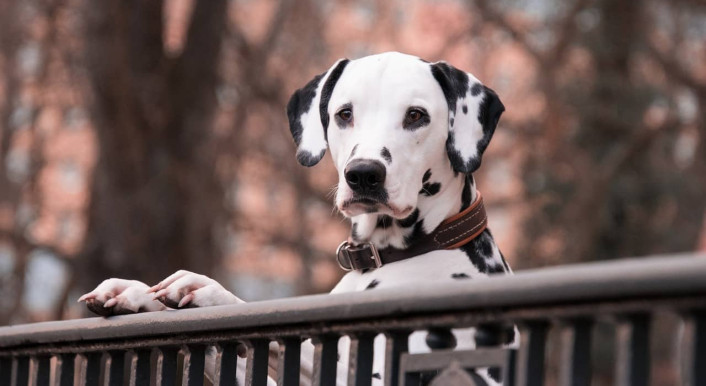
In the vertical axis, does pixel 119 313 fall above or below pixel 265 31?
below

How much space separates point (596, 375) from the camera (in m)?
21.7

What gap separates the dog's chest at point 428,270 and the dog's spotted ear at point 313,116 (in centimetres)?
64

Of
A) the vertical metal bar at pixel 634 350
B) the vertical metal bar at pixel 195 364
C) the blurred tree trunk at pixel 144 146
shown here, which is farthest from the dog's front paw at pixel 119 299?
the blurred tree trunk at pixel 144 146

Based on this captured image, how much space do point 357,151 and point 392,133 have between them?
145 millimetres

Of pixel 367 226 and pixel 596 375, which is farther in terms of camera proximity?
pixel 596 375

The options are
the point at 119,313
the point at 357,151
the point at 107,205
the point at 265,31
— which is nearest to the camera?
the point at 119,313

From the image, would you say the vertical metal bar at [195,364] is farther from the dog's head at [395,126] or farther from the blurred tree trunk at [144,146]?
the blurred tree trunk at [144,146]

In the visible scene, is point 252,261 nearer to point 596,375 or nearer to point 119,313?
point 596,375

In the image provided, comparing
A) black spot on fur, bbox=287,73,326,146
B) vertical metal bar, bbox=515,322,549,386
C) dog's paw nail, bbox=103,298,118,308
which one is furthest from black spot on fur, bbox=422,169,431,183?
vertical metal bar, bbox=515,322,549,386

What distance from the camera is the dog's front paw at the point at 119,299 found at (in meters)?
3.35

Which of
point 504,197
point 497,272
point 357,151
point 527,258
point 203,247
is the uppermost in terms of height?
point 504,197

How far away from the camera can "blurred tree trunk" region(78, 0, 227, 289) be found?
1219 cm

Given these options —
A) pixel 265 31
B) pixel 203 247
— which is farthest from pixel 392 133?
pixel 265 31

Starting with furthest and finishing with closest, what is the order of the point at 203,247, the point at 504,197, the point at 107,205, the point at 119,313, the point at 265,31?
the point at 504,197, the point at 265,31, the point at 203,247, the point at 107,205, the point at 119,313
